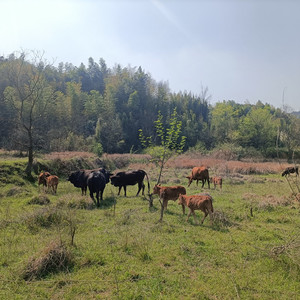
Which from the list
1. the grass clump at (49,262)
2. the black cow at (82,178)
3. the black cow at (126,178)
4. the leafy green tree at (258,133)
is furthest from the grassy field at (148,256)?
the leafy green tree at (258,133)

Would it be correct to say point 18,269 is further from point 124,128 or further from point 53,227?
point 124,128

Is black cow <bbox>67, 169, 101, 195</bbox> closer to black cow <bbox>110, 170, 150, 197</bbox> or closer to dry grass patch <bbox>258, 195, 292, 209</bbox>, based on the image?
black cow <bbox>110, 170, 150, 197</bbox>

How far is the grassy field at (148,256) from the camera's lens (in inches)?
175

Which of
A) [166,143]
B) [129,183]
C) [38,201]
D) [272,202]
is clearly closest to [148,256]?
[166,143]

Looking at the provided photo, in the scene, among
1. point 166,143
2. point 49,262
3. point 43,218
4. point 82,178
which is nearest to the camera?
point 49,262

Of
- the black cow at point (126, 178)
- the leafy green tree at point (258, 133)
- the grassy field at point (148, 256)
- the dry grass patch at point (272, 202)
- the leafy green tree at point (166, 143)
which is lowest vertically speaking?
the grassy field at point (148, 256)

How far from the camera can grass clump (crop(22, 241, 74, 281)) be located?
4.84 meters

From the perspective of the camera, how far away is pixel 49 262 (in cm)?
511

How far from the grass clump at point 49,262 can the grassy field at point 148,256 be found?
0.02m

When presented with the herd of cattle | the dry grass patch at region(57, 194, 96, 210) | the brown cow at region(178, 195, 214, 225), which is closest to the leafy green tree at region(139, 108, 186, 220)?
the herd of cattle

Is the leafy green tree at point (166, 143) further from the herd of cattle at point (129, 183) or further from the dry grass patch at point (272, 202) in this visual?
the dry grass patch at point (272, 202)

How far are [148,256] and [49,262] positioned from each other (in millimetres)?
2171

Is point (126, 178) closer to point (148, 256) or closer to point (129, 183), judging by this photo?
point (129, 183)

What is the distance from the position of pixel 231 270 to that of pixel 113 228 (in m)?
3.78
